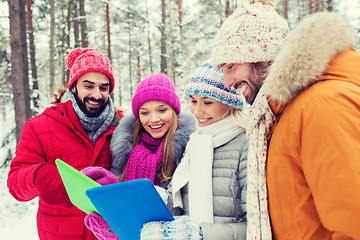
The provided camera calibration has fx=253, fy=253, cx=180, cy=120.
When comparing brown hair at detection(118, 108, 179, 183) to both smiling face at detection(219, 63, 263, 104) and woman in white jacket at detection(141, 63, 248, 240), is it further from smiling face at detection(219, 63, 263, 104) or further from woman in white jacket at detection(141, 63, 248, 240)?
smiling face at detection(219, 63, 263, 104)

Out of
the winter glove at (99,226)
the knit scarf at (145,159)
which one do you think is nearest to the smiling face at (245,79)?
the knit scarf at (145,159)

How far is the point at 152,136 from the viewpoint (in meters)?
2.55

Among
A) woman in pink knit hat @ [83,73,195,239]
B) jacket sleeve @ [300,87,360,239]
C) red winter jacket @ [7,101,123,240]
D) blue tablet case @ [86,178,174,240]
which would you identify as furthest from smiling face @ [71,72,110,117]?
jacket sleeve @ [300,87,360,239]

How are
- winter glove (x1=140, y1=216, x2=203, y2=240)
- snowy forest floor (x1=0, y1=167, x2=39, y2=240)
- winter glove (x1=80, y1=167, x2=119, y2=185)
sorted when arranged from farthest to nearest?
snowy forest floor (x1=0, y1=167, x2=39, y2=240), winter glove (x1=80, y1=167, x2=119, y2=185), winter glove (x1=140, y1=216, x2=203, y2=240)

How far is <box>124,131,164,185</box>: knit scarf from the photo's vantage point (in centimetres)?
233

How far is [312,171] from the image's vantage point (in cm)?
98

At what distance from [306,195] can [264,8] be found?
3.71 feet

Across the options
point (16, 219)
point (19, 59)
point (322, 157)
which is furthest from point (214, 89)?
point (19, 59)

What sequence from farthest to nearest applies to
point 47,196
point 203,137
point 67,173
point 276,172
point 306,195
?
point 47,196 < point 203,137 < point 67,173 < point 276,172 < point 306,195

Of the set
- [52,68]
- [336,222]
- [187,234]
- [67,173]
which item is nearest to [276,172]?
[336,222]

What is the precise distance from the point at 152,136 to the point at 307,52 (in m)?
1.75

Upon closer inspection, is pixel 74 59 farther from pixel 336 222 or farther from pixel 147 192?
pixel 336 222

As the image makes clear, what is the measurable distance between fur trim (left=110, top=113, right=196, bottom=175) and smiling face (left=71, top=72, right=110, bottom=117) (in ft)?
1.12

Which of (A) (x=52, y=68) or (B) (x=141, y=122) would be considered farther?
(A) (x=52, y=68)
